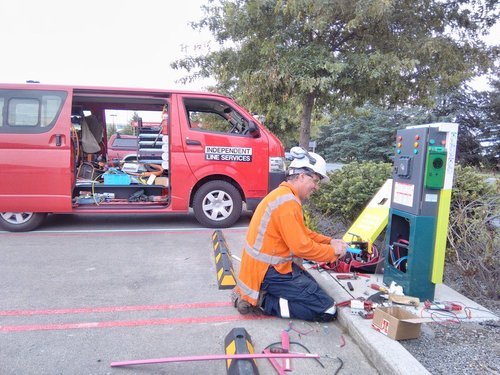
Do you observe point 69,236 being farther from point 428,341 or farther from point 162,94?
point 428,341

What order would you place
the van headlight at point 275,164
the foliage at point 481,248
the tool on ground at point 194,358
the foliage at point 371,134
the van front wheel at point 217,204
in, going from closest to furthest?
the tool on ground at point 194,358, the foliage at point 481,248, the van front wheel at point 217,204, the van headlight at point 275,164, the foliage at point 371,134

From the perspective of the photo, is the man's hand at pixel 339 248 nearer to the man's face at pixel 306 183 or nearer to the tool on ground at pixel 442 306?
the man's face at pixel 306 183

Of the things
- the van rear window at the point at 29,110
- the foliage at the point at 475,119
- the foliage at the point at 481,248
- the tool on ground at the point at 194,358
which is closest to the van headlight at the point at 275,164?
the foliage at the point at 481,248

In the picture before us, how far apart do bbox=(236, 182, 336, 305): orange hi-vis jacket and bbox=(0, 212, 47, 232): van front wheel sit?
4.52 metres

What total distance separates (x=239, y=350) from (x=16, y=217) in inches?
204

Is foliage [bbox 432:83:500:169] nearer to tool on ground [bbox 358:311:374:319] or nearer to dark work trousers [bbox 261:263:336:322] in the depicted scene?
tool on ground [bbox 358:311:374:319]

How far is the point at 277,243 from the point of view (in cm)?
320

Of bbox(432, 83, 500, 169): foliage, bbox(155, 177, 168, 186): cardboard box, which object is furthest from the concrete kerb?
bbox(432, 83, 500, 169): foliage

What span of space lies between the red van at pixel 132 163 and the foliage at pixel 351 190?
102 cm

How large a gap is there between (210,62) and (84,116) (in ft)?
10.5

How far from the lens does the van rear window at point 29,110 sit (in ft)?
19.2

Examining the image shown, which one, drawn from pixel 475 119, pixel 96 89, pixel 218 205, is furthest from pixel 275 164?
pixel 475 119

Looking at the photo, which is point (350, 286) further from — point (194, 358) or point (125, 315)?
point (125, 315)

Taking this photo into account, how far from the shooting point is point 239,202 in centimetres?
654
